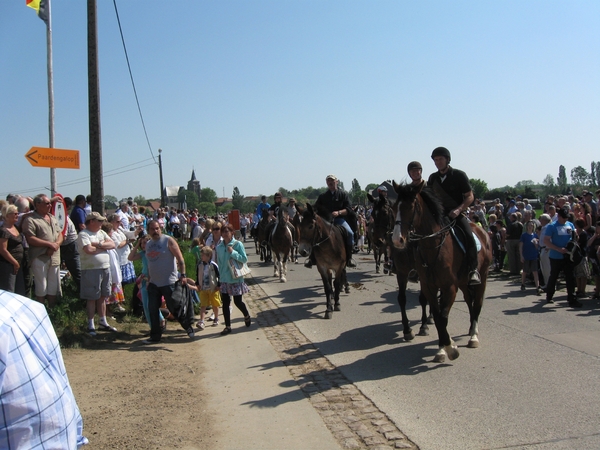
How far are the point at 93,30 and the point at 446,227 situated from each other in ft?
32.7

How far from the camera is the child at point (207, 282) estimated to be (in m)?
9.80

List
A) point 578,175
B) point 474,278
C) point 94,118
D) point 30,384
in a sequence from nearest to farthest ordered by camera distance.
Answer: point 30,384, point 474,278, point 94,118, point 578,175

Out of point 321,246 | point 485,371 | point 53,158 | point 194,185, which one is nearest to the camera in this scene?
point 485,371

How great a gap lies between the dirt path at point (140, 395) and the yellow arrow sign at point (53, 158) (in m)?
3.89

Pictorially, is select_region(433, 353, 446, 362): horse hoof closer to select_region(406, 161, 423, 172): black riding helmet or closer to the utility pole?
select_region(406, 161, 423, 172): black riding helmet

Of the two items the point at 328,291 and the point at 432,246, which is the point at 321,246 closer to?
the point at 328,291

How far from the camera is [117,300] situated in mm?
10359

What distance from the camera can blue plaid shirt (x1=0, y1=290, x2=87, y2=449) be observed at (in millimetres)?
1876

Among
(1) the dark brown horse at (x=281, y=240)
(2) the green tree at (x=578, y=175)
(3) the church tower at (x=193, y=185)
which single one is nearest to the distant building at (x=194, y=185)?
(3) the church tower at (x=193, y=185)

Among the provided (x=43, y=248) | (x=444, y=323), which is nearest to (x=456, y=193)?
(x=444, y=323)

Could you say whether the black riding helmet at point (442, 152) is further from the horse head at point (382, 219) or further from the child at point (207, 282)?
the child at point (207, 282)

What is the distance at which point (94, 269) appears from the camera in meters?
9.01

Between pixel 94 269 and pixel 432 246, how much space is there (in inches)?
231

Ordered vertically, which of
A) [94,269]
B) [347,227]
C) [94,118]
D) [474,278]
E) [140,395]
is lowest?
[140,395]
